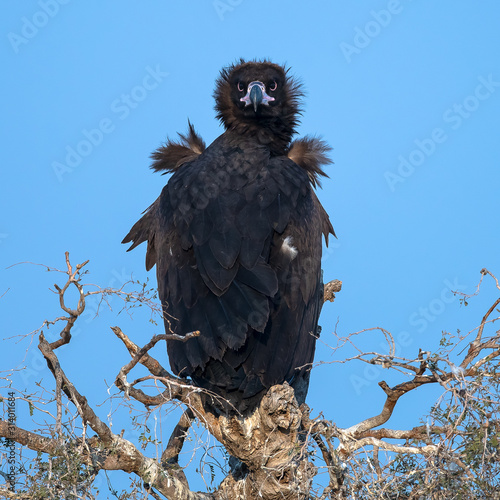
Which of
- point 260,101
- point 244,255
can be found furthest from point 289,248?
point 260,101

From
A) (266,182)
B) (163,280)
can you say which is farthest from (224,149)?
(163,280)

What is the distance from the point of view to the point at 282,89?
9.57m

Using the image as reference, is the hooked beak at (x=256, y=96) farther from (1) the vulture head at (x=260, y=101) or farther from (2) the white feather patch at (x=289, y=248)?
(2) the white feather patch at (x=289, y=248)

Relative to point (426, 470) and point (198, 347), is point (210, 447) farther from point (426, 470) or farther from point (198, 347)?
point (426, 470)

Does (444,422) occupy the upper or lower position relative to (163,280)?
lower

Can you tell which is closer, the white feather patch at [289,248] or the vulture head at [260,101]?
the white feather patch at [289,248]

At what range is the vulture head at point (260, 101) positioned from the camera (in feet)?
30.0

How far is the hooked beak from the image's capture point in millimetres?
9031

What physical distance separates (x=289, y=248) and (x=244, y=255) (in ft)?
1.68

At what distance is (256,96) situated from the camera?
29.7ft

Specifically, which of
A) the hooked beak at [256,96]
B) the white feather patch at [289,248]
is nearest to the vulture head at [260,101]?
the hooked beak at [256,96]

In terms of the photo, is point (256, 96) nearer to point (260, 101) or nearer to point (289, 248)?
point (260, 101)

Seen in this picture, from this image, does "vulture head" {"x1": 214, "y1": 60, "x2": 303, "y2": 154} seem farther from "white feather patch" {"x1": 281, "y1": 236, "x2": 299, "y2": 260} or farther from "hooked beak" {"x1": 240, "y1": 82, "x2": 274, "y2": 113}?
"white feather patch" {"x1": 281, "y1": 236, "x2": 299, "y2": 260}

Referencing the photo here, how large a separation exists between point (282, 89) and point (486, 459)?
16.0 ft
